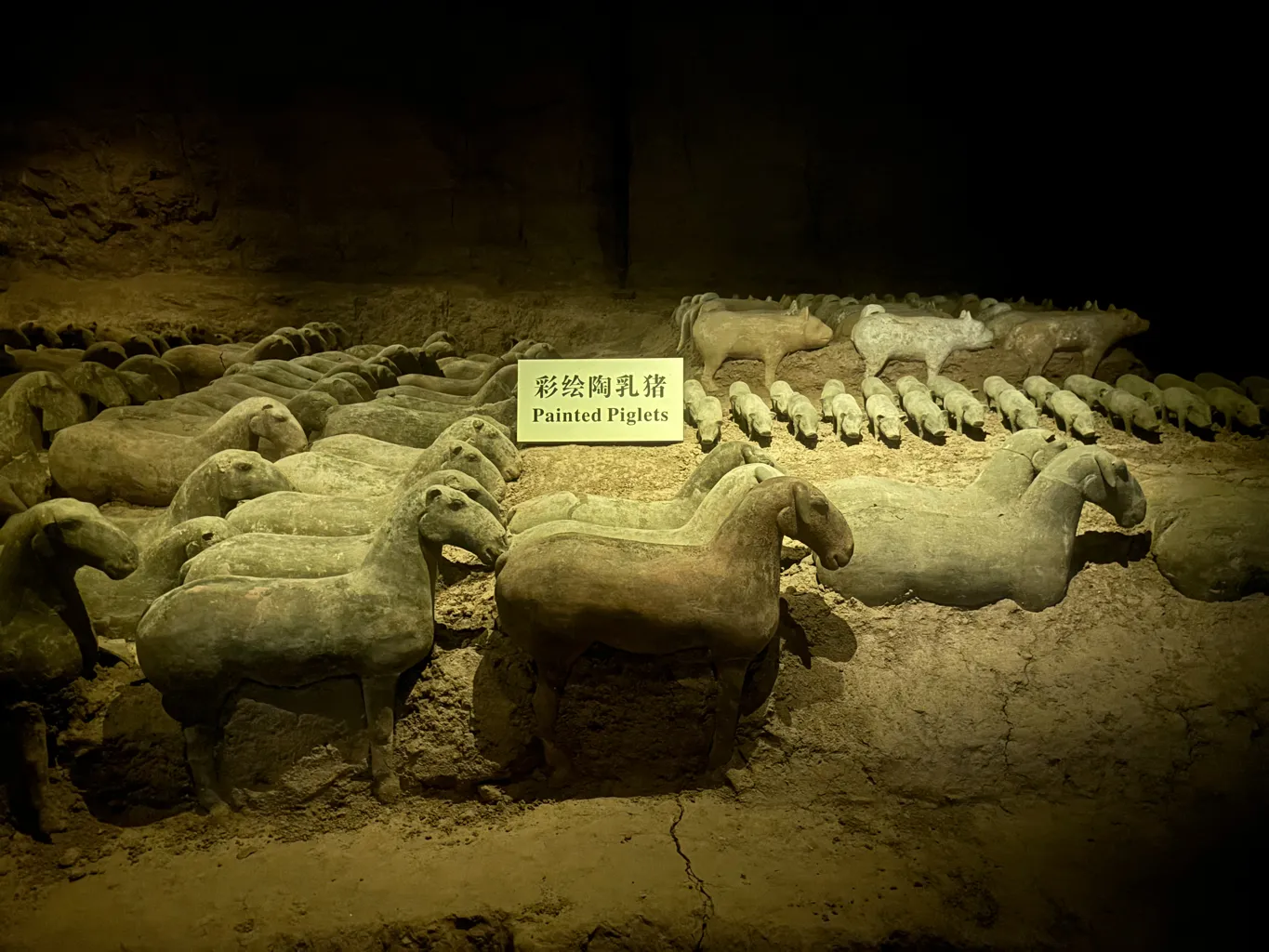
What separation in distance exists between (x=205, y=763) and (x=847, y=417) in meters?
3.71

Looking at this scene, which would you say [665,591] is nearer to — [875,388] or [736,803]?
[736,803]

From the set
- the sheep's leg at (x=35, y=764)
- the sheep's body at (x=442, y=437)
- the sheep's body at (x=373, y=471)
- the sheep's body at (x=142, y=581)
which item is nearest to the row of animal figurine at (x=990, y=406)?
the sheep's body at (x=442, y=437)

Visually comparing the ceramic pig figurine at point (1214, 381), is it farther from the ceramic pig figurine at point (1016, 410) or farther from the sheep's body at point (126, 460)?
the sheep's body at point (126, 460)

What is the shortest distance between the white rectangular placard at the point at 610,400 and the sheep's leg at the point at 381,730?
1709 mm

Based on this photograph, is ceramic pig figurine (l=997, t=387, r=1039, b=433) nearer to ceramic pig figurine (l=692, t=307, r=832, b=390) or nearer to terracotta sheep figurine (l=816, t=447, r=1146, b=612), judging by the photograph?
ceramic pig figurine (l=692, t=307, r=832, b=390)

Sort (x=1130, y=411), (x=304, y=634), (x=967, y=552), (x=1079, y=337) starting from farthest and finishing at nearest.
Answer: (x=1079, y=337) < (x=1130, y=411) < (x=967, y=552) < (x=304, y=634)

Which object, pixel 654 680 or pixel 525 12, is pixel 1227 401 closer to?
pixel 654 680

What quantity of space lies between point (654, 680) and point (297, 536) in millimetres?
1422

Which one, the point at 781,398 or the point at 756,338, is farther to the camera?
the point at 756,338

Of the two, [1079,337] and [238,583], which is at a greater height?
[1079,337]

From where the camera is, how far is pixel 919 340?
599cm

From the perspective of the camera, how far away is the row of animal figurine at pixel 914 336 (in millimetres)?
5891

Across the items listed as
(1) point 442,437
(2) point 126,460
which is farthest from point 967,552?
(2) point 126,460

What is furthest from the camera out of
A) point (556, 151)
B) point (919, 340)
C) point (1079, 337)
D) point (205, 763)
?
point (556, 151)
